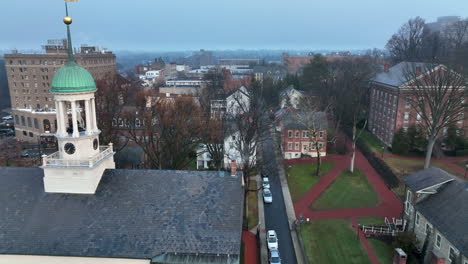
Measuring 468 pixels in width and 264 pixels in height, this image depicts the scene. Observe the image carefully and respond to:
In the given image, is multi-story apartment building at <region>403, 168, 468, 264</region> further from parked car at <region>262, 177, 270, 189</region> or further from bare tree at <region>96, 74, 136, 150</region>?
bare tree at <region>96, 74, 136, 150</region>

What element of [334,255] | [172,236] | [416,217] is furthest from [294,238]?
[172,236]

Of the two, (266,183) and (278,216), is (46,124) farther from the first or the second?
(278,216)

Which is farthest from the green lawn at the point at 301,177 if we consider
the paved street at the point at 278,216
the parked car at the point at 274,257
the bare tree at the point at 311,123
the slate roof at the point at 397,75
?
the slate roof at the point at 397,75

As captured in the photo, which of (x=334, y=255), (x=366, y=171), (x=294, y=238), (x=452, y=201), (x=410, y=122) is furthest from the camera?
(x=410, y=122)

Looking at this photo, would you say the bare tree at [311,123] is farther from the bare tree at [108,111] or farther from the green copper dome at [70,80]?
the green copper dome at [70,80]

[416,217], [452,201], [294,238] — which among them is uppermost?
[452,201]

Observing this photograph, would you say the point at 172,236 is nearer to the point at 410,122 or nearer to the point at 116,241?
the point at 116,241

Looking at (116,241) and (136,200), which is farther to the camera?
(136,200)

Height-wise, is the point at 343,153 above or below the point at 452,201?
below
